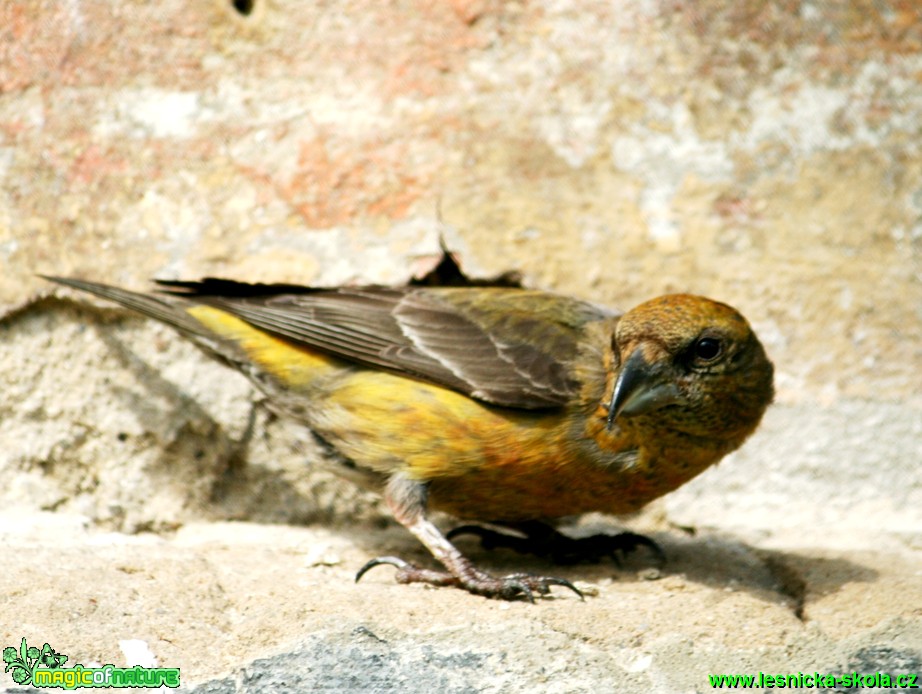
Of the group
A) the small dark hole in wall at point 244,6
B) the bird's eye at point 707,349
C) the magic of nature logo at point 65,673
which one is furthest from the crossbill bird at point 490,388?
the magic of nature logo at point 65,673

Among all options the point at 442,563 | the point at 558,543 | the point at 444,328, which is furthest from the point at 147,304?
the point at 558,543

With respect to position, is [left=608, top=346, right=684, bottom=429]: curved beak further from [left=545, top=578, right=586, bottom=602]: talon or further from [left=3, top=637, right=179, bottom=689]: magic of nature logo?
[left=3, top=637, right=179, bottom=689]: magic of nature logo

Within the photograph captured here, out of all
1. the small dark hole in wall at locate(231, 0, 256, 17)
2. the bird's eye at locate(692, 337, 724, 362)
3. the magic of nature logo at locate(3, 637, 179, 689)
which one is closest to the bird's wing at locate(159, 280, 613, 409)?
the bird's eye at locate(692, 337, 724, 362)

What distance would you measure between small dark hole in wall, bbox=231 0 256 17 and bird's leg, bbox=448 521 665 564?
1.69 meters

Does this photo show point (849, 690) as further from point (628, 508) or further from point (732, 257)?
point (732, 257)

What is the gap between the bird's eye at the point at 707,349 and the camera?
124 inches

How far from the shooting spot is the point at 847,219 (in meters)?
3.42

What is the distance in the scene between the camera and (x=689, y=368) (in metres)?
3.19

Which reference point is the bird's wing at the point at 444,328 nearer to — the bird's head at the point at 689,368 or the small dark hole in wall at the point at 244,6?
the bird's head at the point at 689,368

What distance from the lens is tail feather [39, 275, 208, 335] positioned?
312cm

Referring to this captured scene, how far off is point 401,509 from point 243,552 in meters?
0.50

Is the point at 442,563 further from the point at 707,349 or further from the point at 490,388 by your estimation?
the point at 707,349

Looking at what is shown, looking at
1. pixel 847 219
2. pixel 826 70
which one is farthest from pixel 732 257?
pixel 826 70

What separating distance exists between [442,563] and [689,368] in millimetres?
881
